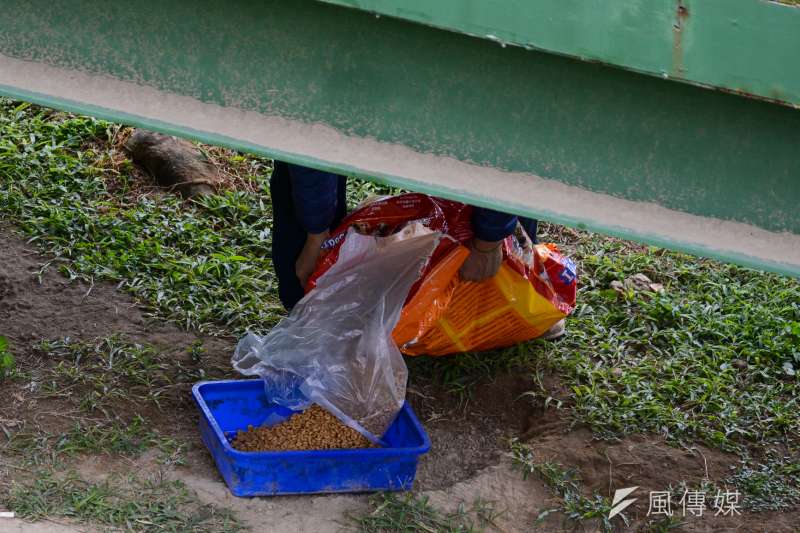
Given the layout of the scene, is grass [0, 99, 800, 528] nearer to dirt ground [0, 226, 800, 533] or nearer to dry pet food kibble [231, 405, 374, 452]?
dirt ground [0, 226, 800, 533]

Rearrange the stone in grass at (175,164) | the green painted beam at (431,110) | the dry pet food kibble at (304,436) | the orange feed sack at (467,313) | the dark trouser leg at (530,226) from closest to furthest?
the green painted beam at (431,110) < the dry pet food kibble at (304,436) < the orange feed sack at (467,313) < the dark trouser leg at (530,226) < the stone in grass at (175,164)

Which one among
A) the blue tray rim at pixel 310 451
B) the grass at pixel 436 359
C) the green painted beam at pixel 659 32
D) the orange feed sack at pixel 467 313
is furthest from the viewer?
the grass at pixel 436 359

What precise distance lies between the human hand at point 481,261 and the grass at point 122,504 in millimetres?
1153

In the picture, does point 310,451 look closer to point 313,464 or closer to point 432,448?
point 313,464

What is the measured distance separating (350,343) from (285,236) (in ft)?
1.81

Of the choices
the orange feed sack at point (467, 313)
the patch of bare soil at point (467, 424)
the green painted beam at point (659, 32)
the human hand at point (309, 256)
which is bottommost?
the patch of bare soil at point (467, 424)

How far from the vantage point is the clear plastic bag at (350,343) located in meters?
3.24

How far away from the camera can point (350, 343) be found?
3.36 meters

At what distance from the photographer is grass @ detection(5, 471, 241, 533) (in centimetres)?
277

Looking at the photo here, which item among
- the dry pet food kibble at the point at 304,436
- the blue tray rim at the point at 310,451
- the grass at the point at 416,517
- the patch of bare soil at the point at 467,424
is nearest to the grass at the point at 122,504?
the blue tray rim at the point at 310,451

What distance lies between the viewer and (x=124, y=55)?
75.9 inches

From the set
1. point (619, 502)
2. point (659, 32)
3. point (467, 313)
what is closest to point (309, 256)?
point (467, 313)

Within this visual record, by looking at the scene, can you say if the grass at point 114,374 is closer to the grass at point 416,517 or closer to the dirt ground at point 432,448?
the dirt ground at point 432,448

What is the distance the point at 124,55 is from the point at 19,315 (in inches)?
78.9
